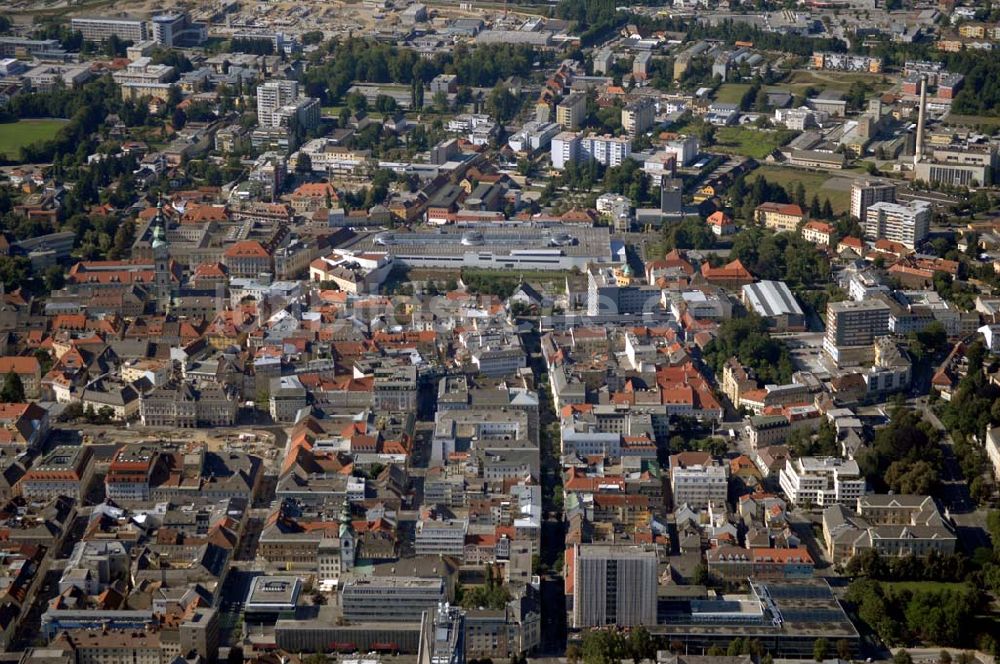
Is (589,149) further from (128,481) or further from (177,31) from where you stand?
(128,481)

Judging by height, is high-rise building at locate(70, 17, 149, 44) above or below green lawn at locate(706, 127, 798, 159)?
above

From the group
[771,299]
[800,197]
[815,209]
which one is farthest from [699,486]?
[800,197]

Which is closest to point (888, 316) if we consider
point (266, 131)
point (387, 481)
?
point (387, 481)

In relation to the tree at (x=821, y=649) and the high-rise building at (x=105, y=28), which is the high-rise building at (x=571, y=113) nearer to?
the high-rise building at (x=105, y=28)

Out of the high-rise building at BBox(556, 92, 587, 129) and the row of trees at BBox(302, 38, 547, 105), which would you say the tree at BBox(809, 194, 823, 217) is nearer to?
the high-rise building at BBox(556, 92, 587, 129)

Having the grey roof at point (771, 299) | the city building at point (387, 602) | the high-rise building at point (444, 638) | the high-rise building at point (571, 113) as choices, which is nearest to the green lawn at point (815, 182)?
the high-rise building at point (571, 113)

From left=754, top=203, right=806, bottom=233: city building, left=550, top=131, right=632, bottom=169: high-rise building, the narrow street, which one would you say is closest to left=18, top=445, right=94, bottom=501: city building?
the narrow street

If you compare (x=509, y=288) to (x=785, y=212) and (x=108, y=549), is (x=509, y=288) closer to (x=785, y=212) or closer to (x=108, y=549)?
(x=785, y=212)
